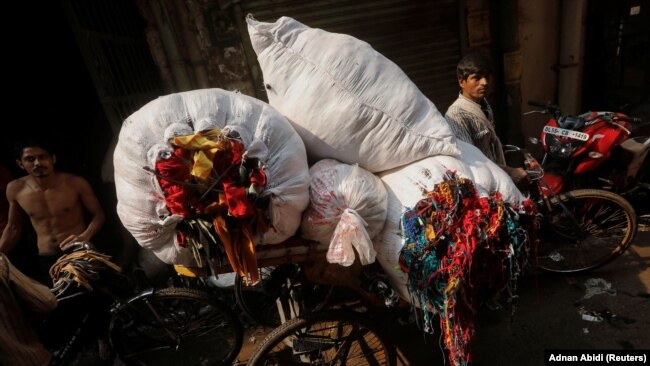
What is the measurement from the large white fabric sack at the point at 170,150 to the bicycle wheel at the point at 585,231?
7.62ft

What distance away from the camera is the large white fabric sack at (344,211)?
4.58ft

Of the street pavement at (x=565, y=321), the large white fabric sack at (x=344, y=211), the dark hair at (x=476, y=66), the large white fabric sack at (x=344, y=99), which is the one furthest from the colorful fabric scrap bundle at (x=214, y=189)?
the dark hair at (x=476, y=66)

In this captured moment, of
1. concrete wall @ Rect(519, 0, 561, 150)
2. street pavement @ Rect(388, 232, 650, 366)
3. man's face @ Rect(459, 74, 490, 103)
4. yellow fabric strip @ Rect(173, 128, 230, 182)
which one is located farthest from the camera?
concrete wall @ Rect(519, 0, 561, 150)

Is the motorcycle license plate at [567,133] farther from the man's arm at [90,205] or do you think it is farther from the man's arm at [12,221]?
the man's arm at [12,221]

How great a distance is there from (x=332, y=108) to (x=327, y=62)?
9.2 inches

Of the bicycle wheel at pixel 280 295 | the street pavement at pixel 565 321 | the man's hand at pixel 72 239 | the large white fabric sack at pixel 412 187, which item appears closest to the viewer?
the large white fabric sack at pixel 412 187

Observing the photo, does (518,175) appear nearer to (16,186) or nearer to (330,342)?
(330,342)

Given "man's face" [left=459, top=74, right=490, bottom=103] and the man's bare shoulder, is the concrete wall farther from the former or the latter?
the man's bare shoulder

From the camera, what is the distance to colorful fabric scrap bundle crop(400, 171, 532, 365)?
4.65 ft

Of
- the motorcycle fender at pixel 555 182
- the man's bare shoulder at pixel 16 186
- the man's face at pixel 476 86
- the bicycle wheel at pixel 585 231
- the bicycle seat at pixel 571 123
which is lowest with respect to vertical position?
the bicycle wheel at pixel 585 231

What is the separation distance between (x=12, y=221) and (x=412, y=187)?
3463mm

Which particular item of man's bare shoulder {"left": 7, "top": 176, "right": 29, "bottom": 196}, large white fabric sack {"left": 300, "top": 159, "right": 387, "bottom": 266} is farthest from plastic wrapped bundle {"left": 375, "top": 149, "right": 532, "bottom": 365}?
man's bare shoulder {"left": 7, "top": 176, "right": 29, "bottom": 196}

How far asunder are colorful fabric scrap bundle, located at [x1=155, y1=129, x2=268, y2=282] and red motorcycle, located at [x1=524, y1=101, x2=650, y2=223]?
254 cm

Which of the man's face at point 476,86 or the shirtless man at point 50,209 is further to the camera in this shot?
the shirtless man at point 50,209
